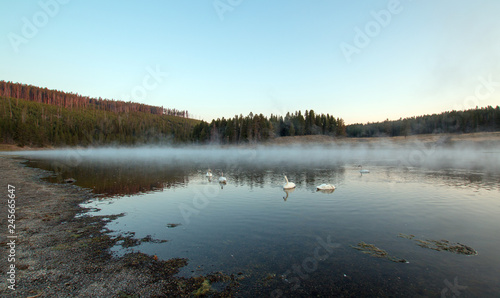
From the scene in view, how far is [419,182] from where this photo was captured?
28.9m

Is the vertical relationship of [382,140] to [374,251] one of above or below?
above

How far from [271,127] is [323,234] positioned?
133909 millimetres

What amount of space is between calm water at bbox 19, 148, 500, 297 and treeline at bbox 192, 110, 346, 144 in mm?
119092

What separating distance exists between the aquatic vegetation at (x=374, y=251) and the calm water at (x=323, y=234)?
12.0 inches

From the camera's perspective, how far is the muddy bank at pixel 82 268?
25.5 ft

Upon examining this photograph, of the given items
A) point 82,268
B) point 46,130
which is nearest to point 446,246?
point 82,268

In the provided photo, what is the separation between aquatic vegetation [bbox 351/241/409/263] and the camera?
33.4ft

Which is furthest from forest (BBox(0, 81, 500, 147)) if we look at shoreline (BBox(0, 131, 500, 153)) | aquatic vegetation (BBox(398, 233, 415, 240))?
aquatic vegetation (BBox(398, 233, 415, 240))

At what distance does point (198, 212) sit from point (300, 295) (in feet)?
35.3

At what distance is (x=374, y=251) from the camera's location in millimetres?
10906

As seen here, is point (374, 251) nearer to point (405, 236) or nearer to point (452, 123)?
point (405, 236)

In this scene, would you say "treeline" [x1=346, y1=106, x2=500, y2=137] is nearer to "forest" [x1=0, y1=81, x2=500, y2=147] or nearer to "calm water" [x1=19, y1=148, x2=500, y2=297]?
"forest" [x1=0, y1=81, x2=500, y2=147]

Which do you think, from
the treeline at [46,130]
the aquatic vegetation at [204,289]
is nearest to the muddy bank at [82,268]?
the aquatic vegetation at [204,289]

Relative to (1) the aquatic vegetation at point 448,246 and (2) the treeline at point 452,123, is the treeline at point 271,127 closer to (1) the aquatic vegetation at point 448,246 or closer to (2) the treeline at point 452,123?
(2) the treeline at point 452,123
